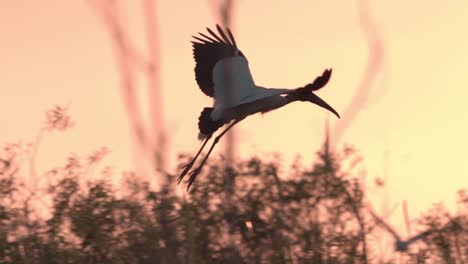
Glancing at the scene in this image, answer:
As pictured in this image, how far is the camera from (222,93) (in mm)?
7586

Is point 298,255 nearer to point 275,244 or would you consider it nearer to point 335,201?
point 275,244

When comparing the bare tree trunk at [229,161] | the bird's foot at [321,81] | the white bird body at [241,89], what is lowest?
the bare tree trunk at [229,161]

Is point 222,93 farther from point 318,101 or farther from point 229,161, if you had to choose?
point 229,161

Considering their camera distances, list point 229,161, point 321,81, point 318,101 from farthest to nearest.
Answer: point 318,101, point 321,81, point 229,161

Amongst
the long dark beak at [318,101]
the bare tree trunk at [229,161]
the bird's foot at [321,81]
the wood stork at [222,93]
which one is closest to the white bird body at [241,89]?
the wood stork at [222,93]

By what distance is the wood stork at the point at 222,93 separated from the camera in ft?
24.1

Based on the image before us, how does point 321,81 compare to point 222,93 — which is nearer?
point 321,81

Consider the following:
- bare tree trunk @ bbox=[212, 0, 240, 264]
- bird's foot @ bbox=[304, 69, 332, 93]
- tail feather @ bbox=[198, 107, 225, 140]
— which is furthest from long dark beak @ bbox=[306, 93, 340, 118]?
bare tree trunk @ bbox=[212, 0, 240, 264]

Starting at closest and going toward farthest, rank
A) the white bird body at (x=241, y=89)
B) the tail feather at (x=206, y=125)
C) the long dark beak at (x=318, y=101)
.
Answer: the white bird body at (x=241, y=89)
the tail feather at (x=206, y=125)
the long dark beak at (x=318, y=101)

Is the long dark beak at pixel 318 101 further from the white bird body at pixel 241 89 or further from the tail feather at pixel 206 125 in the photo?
the tail feather at pixel 206 125

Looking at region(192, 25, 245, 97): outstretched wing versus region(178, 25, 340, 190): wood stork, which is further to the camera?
region(192, 25, 245, 97): outstretched wing

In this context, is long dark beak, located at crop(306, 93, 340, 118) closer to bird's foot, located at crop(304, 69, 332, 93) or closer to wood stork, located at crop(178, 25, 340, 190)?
wood stork, located at crop(178, 25, 340, 190)

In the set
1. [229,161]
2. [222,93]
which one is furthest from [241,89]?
[229,161]

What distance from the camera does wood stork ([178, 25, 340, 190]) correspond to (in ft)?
24.1
